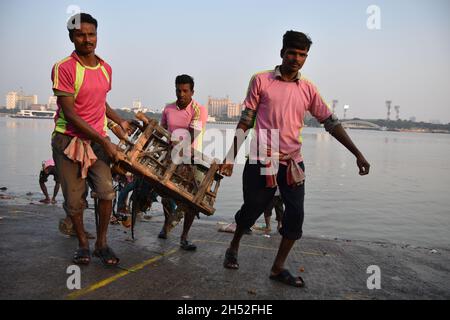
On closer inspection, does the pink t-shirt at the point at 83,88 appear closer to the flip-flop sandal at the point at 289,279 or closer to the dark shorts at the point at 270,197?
the dark shorts at the point at 270,197

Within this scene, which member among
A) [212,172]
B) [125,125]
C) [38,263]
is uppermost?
[125,125]

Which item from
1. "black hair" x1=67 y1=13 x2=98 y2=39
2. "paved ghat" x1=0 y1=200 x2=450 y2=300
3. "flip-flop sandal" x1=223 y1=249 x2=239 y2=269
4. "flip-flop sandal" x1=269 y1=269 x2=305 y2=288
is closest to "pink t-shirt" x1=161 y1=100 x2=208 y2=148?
"paved ghat" x1=0 y1=200 x2=450 y2=300

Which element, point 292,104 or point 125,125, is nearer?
point 292,104

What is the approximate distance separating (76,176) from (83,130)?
1.65 ft

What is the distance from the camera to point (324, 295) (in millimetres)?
3455

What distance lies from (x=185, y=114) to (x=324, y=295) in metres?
2.86

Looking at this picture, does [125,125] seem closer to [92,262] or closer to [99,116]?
[99,116]

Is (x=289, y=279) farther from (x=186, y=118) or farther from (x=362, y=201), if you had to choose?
(x=362, y=201)

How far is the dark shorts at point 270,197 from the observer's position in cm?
382

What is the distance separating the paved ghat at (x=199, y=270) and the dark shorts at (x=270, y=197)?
496 mm

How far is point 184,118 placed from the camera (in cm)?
527

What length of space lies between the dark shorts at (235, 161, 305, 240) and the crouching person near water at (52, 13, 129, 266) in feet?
4.25
